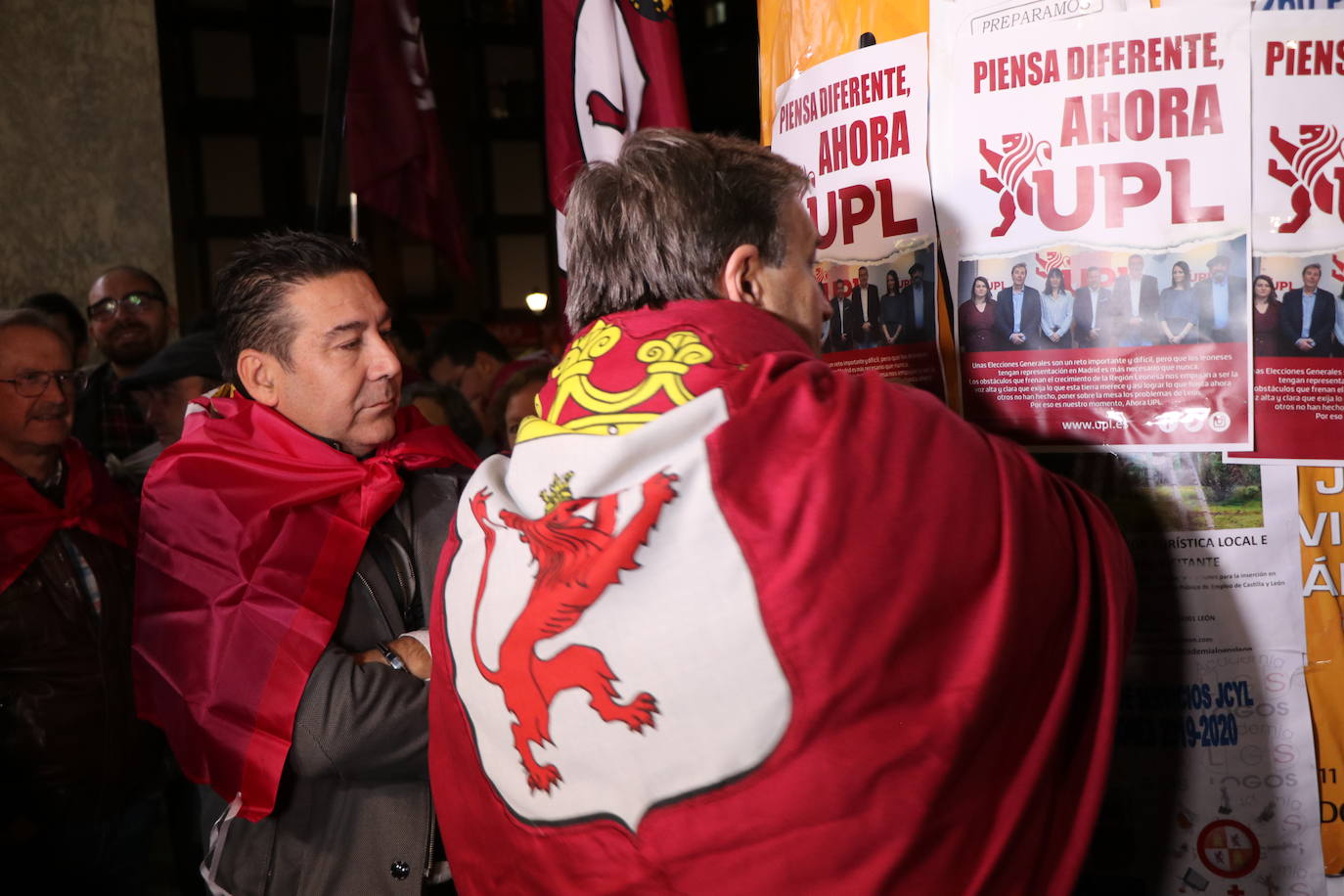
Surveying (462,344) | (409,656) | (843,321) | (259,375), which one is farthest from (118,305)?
(843,321)

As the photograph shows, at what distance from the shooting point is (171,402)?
3.86 metres

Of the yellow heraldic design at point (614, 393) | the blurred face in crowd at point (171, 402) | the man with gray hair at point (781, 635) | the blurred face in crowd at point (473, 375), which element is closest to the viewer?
the man with gray hair at point (781, 635)

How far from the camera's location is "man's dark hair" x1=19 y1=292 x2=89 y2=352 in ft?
15.3

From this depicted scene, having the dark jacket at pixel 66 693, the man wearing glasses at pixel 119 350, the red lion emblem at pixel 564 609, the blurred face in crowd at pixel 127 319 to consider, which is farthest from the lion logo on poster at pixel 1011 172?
the blurred face in crowd at pixel 127 319

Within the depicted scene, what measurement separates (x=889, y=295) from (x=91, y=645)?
2.04 meters

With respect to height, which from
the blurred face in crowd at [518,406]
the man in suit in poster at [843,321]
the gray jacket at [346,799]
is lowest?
the gray jacket at [346,799]

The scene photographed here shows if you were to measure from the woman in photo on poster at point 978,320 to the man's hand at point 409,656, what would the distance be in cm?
109

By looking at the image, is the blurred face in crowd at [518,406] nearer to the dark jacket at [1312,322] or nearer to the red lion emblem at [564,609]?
the red lion emblem at [564,609]

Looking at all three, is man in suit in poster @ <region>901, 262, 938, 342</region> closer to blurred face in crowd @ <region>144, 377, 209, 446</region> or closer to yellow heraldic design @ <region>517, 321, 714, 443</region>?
yellow heraldic design @ <region>517, 321, 714, 443</region>

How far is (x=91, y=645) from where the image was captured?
274 centimetres

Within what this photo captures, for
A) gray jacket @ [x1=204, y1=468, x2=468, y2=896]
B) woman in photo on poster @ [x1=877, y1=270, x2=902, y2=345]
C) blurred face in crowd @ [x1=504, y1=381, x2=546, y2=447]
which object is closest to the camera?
woman in photo on poster @ [x1=877, y1=270, x2=902, y2=345]

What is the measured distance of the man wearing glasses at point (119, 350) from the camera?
4465 mm

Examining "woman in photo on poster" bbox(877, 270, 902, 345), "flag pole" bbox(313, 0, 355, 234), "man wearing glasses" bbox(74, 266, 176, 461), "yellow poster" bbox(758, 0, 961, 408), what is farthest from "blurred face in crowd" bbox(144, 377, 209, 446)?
"woman in photo on poster" bbox(877, 270, 902, 345)

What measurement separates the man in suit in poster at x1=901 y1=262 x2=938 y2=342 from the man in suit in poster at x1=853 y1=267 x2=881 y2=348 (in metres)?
0.06
